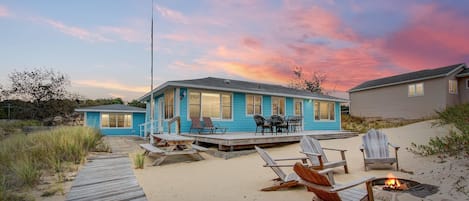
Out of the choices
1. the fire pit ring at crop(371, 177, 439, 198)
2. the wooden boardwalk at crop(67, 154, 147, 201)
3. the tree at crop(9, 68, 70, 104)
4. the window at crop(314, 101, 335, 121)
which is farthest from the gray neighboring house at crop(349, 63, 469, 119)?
the tree at crop(9, 68, 70, 104)

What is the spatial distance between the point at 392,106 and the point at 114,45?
2060 cm

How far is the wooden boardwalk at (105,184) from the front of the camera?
356 cm

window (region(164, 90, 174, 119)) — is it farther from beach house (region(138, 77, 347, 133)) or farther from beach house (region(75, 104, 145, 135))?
beach house (region(75, 104, 145, 135))

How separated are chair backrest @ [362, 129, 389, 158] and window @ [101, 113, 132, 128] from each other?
18.1m

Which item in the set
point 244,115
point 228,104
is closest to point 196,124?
point 228,104

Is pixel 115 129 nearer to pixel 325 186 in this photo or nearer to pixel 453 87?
pixel 325 186

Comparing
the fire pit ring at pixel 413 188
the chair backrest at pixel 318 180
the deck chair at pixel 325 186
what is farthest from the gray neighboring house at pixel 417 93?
the chair backrest at pixel 318 180

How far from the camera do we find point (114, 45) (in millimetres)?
12352

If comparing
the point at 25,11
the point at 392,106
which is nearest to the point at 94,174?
the point at 25,11

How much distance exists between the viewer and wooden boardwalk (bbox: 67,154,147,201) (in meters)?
3.56

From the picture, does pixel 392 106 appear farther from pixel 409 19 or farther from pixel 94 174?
pixel 94 174

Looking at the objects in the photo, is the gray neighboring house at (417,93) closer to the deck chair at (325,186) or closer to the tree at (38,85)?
the deck chair at (325,186)

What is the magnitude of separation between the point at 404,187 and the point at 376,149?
2.14m

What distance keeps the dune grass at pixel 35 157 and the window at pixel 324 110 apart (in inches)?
489
